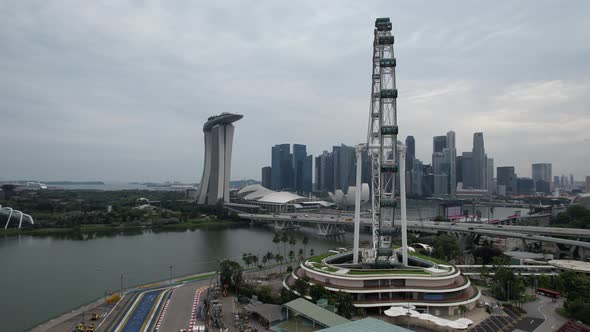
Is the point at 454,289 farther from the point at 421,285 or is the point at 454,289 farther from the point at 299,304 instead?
the point at 299,304

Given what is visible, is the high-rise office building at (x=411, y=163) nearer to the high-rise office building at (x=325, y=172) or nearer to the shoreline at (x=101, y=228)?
the high-rise office building at (x=325, y=172)

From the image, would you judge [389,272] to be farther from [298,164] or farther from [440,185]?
[298,164]

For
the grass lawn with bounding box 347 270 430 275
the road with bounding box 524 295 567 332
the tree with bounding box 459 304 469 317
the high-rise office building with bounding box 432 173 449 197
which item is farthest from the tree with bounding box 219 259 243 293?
the high-rise office building with bounding box 432 173 449 197

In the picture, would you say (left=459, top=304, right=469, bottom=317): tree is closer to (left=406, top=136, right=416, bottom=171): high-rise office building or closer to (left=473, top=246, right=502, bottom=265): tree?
(left=473, top=246, right=502, bottom=265): tree

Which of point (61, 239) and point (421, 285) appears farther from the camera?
point (61, 239)

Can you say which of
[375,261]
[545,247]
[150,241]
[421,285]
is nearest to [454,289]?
[421,285]

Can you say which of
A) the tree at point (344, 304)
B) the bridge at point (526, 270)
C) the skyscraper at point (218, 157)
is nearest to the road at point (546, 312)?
the bridge at point (526, 270)
